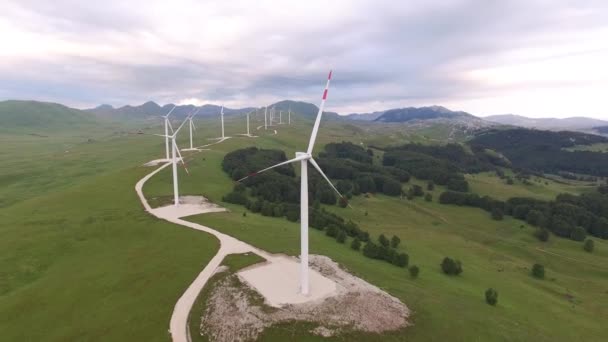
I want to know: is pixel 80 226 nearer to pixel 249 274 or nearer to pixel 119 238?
pixel 119 238

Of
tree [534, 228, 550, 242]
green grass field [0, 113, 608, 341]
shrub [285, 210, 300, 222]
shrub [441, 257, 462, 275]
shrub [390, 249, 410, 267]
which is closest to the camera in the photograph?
green grass field [0, 113, 608, 341]

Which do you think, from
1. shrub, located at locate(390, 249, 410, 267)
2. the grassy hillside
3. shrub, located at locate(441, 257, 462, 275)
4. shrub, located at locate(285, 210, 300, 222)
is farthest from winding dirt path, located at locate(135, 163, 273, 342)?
shrub, located at locate(441, 257, 462, 275)

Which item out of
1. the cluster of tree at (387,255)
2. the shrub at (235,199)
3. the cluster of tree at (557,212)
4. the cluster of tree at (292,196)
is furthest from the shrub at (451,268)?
the cluster of tree at (557,212)

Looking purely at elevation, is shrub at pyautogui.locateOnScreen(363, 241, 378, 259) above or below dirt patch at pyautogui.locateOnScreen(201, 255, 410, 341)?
below

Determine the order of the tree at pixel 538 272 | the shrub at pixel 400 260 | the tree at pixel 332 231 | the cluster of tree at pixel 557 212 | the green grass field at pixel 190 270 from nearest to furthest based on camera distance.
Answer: the green grass field at pixel 190 270 → the shrub at pixel 400 260 → the tree at pixel 538 272 → the tree at pixel 332 231 → the cluster of tree at pixel 557 212

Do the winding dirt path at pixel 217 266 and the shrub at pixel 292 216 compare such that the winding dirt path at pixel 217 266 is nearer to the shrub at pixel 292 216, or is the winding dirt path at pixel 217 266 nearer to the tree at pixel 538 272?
the shrub at pixel 292 216

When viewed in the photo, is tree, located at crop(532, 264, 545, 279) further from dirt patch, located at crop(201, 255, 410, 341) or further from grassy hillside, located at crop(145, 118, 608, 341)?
dirt patch, located at crop(201, 255, 410, 341)
